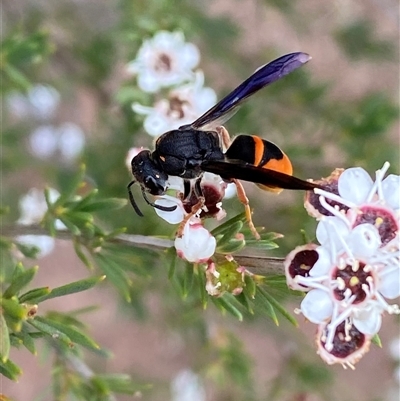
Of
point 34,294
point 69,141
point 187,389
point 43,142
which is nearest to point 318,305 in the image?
point 34,294

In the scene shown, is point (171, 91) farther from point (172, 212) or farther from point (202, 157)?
point (172, 212)

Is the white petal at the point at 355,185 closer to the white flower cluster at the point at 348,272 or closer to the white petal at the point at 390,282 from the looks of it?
the white flower cluster at the point at 348,272

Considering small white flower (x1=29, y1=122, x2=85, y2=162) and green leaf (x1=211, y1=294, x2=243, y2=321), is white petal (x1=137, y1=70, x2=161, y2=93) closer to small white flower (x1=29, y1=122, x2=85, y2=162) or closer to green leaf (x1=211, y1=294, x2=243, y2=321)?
green leaf (x1=211, y1=294, x2=243, y2=321)

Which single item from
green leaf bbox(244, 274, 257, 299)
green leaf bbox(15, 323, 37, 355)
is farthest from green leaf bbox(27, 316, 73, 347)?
green leaf bbox(244, 274, 257, 299)

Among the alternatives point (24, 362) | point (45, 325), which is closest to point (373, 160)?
point (45, 325)

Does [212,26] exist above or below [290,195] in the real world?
above

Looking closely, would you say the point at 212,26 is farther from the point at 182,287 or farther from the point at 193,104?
the point at 182,287

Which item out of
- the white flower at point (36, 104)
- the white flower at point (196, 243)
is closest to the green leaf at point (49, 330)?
the white flower at point (196, 243)
